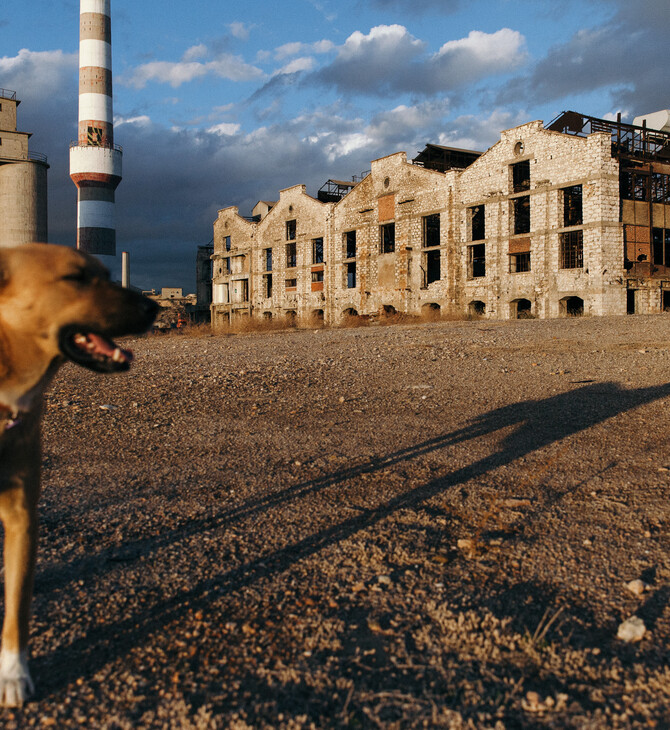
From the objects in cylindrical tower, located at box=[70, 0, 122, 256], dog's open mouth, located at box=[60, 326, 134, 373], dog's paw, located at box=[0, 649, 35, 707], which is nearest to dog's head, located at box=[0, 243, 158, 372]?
dog's open mouth, located at box=[60, 326, 134, 373]

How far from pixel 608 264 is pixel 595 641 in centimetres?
2505

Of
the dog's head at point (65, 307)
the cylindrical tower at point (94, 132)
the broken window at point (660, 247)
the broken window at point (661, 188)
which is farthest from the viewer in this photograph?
the cylindrical tower at point (94, 132)

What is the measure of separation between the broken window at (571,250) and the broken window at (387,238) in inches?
386

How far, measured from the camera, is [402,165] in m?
30.3

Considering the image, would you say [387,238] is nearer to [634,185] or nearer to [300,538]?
[634,185]

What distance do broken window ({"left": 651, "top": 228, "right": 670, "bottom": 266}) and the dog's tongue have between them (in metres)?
28.6

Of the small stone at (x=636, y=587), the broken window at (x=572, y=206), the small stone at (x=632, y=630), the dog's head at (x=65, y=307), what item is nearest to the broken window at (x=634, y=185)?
the broken window at (x=572, y=206)

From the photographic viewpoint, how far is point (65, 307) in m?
1.80

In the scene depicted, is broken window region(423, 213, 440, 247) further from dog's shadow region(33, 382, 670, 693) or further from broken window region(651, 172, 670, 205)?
dog's shadow region(33, 382, 670, 693)

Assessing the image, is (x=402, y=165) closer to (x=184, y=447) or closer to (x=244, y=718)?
(x=184, y=447)

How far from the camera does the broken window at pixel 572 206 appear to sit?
84.8 ft

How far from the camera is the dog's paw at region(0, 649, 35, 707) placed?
69.7 inches

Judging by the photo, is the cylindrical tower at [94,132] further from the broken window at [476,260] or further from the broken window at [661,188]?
the broken window at [661,188]

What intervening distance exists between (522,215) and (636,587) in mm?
28783
